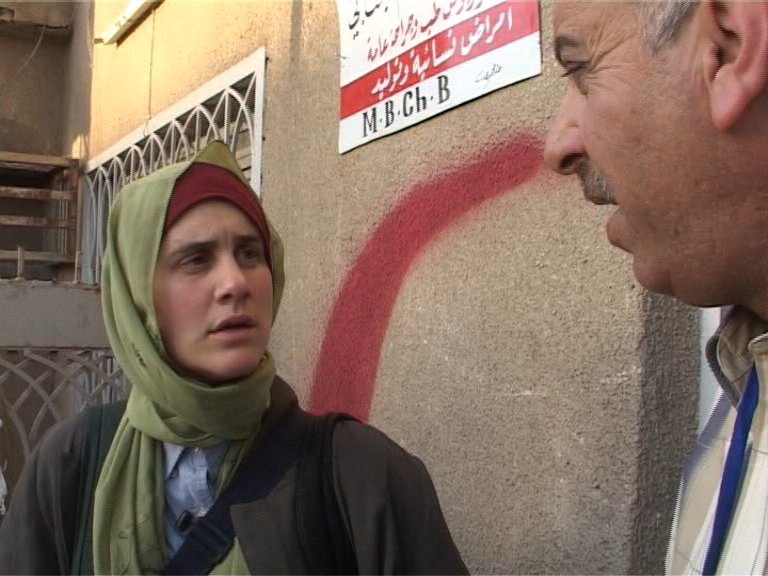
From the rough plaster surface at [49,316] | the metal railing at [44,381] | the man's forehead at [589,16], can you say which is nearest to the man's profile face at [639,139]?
the man's forehead at [589,16]

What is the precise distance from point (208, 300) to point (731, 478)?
1.06 meters

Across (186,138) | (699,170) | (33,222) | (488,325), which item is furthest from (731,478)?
(33,222)

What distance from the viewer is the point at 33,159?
735cm

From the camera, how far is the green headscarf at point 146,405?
1.61 meters

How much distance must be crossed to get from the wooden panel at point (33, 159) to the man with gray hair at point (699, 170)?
6.76 metres

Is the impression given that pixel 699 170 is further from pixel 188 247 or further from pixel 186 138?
pixel 186 138

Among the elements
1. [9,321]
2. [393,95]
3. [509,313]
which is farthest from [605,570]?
[9,321]

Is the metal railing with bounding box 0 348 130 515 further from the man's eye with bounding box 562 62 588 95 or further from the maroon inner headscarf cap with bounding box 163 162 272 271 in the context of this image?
the man's eye with bounding box 562 62 588 95

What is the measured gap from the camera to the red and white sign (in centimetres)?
233

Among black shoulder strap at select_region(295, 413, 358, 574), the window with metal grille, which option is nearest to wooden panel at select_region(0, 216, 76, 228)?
the window with metal grille

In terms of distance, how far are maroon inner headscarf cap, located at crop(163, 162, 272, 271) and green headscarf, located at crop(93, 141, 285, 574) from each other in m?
0.01

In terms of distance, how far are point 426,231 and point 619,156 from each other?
5.14 feet

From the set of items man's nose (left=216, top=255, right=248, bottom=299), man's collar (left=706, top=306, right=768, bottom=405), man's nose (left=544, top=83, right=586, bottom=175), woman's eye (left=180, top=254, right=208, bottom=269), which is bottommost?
man's collar (left=706, top=306, right=768, bottom=405)

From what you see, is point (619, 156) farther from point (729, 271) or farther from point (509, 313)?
point (509, 313)
